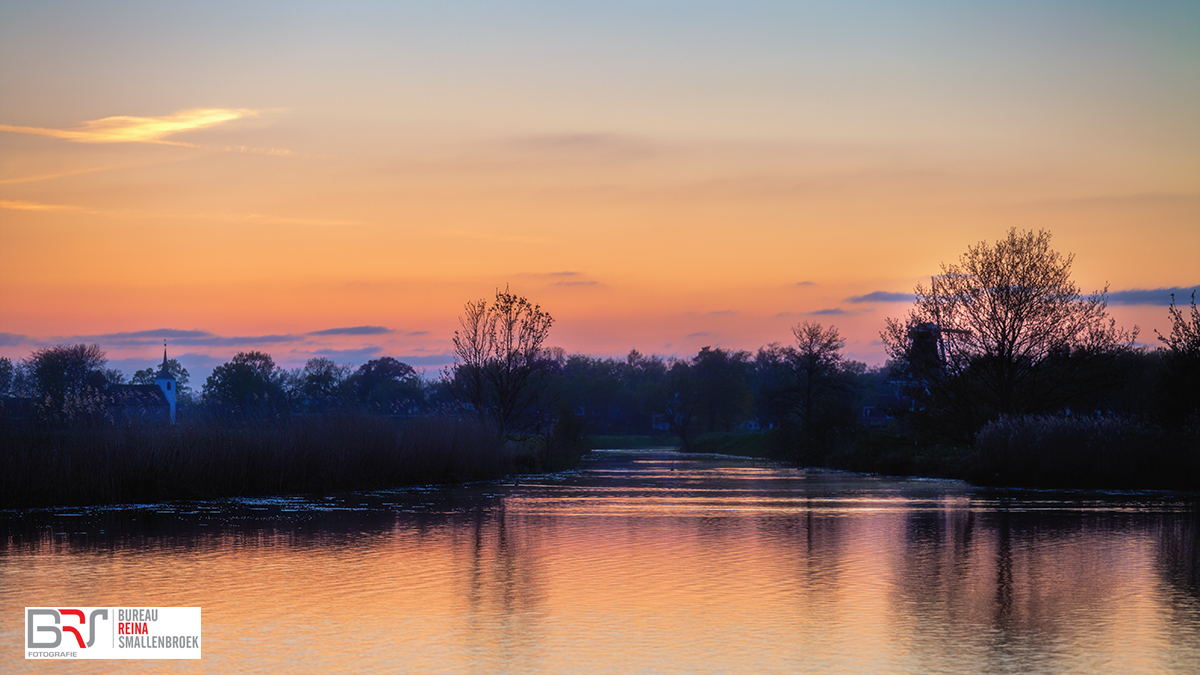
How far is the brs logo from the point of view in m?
7.33

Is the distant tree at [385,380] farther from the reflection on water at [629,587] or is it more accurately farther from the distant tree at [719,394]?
the reflection on water at [629,587]

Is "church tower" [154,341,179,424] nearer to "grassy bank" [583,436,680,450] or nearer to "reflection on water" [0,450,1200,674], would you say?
"grassy bank" [583,436,680,450]

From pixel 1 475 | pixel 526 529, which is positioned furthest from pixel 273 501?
pixel 526 529

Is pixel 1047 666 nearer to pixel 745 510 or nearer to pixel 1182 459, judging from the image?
pixel 745 510

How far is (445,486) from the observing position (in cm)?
2889

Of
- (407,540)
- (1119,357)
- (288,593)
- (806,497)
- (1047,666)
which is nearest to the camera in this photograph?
(1047,666)

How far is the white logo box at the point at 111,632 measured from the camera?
715 centimetres

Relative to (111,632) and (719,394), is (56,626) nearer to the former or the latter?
(111,632)

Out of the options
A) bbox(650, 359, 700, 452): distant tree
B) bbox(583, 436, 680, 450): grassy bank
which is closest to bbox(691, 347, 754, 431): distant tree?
bbox(650, 359, 700, 452): distant tree

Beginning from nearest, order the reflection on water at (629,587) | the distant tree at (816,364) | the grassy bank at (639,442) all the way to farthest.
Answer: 1. the reflection on water at (629,587)
2. the distant tree at (816,364)
3. the grassy bank at (639,442)

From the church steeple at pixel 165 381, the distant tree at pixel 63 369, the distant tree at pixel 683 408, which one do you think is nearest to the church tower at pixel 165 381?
the church steeple at pixel 165 381

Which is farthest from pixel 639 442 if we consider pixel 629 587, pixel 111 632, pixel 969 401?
pixel 111 632

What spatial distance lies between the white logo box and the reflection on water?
14 centimetres

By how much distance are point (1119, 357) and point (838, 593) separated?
35.9 metres
